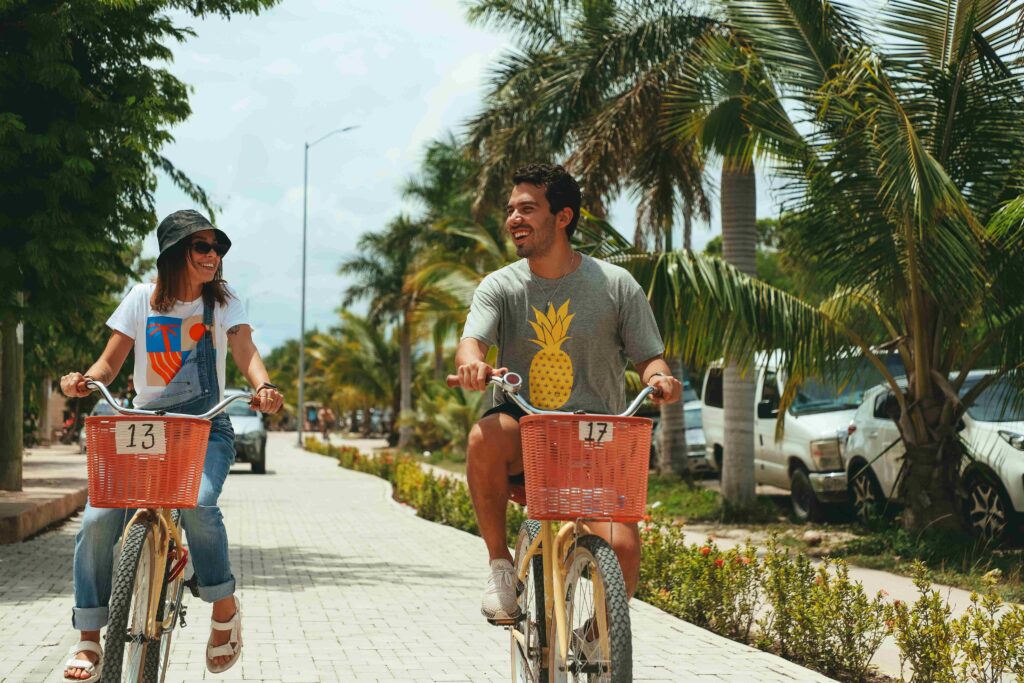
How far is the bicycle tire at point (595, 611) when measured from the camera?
12.8 feet

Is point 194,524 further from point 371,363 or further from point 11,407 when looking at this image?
point 371,363

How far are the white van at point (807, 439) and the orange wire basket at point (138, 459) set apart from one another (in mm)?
8793

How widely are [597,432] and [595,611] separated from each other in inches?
22.5

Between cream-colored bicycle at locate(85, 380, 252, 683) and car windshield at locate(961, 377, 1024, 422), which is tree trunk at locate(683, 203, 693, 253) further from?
cream-colored bicycle at locate(85, 380, 252, 683)

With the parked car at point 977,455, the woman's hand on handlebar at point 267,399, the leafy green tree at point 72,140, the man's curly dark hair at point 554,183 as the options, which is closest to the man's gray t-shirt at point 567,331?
the man's curly dark hair at point 554,183

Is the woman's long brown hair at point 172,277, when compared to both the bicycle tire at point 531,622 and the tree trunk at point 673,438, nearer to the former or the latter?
the bicycle tire at point 531,622

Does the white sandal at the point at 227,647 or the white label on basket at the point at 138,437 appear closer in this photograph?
the white label on basket at the point at 138,437

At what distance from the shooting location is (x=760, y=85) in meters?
12.3

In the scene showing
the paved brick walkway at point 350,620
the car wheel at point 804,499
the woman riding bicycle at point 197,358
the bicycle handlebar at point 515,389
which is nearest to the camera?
the bicycle handlebar at point 515,389

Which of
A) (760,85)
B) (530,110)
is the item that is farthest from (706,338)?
(530,110)

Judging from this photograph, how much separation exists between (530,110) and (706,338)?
29.4 feet

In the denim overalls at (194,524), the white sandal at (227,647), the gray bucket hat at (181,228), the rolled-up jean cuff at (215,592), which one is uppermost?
the gray bucket hat at (181,228)

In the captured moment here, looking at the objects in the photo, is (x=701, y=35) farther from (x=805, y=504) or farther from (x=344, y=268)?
(x=344, y=268)

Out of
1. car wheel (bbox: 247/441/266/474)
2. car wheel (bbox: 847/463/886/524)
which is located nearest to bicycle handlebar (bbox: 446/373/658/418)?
car wheel (bbox: 847/463/886/524)
